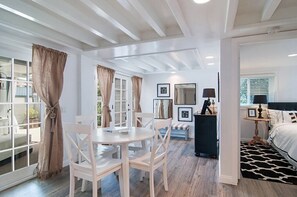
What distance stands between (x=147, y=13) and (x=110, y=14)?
45 centimetres

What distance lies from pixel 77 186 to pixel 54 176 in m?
0.59

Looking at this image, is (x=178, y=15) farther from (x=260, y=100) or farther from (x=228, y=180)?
(x=260, y=100)

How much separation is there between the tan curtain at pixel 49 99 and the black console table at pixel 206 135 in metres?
2.71

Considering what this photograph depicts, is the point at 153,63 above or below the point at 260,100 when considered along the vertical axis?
above

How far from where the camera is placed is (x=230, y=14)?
78.1 inches

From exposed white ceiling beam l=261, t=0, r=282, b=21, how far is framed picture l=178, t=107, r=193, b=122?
3.90m

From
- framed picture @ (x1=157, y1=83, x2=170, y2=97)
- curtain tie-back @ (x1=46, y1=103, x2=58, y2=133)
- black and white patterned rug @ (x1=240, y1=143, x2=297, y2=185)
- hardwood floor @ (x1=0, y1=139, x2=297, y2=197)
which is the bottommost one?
hardwood floor @ (x1=0, y1=139, x2=297, y2=197)

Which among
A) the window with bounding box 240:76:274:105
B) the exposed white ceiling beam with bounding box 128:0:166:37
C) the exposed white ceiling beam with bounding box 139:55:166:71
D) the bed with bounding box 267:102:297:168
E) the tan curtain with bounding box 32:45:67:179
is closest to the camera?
the exposed white ceiling beam with bounding box 128:0:166:37

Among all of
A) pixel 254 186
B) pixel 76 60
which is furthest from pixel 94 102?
pixel 254 186

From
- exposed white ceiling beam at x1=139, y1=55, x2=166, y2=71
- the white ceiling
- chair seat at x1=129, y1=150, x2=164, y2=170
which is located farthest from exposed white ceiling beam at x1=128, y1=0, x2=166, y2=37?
exposed white ceiling beam at x1=139, y1=55, x2=166, y2=71

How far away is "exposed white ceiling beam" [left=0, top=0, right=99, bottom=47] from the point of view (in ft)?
6.50

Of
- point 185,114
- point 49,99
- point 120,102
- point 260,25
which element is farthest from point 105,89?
point 260,25

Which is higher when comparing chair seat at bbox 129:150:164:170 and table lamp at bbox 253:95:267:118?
table lamp at bbox 253:95:267:118

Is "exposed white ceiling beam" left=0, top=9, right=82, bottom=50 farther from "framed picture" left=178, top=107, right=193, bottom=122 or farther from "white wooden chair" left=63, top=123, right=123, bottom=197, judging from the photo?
"framed picture" left=178, top=107, right=193, bottom=122
